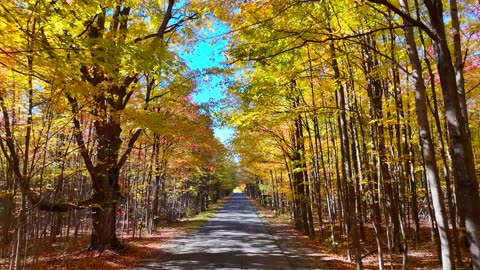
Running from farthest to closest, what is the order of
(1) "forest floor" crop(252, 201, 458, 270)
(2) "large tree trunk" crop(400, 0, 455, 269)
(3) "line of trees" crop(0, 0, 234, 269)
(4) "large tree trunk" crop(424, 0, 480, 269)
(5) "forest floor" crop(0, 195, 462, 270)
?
(1) "forest floor" crop(252, 201, 458, 270) → (5) "forest floor" crop(0, 195, 462, 270) → (3) "line of trees" crop(0, 0, 234, 269) → (2) "large tree trunk" crop(400, 0, 455, 269) → (4) "large tree trunk" crop(424, 0, 480, 269)

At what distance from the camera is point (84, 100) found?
8438mm

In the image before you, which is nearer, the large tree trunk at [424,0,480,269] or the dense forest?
the large tree trunk at [424,0,480,269]

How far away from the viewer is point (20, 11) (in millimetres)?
5070

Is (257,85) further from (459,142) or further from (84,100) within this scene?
(459,142)

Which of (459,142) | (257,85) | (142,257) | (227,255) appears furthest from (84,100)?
(459,142)

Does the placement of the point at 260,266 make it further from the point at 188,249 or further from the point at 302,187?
the point at 302,187

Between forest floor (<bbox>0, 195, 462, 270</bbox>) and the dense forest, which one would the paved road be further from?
the dense forest

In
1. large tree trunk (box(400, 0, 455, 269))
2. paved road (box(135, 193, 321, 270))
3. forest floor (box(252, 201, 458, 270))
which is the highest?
large tree trunk (box(400, 0, 455, 269))

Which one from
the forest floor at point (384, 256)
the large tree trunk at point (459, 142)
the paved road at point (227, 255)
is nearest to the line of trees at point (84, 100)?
the paved road at point (227, 255)

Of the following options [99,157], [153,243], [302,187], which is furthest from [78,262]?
[302,187]

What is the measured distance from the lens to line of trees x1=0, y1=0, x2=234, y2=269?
5.52m

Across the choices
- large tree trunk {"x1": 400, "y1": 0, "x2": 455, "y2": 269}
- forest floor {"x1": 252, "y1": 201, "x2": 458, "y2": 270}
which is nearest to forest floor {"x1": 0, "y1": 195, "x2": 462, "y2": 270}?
forest floor {"x1": 252, "y1": 201, "x2": 458, "y2": 270}

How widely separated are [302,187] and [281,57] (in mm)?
13558

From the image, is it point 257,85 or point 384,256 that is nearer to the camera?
point 257,85
